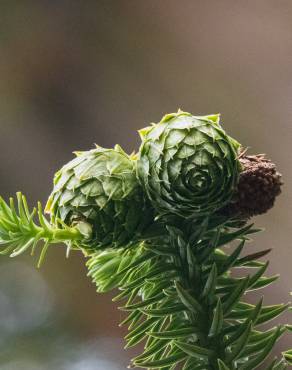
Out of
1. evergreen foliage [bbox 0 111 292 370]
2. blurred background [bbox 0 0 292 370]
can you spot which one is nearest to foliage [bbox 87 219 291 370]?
evergreen foliage [bbox 0 111 292 370]

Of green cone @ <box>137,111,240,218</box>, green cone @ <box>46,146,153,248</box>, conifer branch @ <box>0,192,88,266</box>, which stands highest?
green cone @ <box>137,111,240,218</box>

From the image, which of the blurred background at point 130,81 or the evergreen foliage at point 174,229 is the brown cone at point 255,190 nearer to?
the evergreen foliage at point 174,229

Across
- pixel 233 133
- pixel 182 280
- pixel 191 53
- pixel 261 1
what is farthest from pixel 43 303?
pixel 182 280

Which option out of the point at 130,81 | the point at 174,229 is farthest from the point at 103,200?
the point at 130,81

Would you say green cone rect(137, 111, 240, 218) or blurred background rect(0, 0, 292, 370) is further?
blurred background rect(0, 0, 292, 370)

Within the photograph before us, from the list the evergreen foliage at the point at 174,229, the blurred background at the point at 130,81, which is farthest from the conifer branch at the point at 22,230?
the blurred background at the point at 130,81

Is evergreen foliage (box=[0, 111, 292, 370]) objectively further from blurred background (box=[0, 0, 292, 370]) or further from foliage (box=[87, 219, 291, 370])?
blurred background (box=[0, 0, 292, 370])
